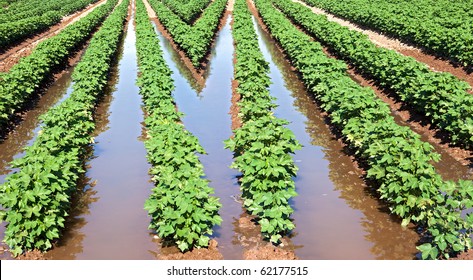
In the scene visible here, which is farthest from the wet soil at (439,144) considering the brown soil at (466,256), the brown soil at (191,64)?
the brown soil at (191,64)

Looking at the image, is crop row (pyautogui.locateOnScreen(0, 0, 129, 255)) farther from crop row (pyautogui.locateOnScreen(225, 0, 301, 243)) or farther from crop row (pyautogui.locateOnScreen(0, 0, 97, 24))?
crop row (pyautogui.locateOnScreen(0, 0, 97, 24))

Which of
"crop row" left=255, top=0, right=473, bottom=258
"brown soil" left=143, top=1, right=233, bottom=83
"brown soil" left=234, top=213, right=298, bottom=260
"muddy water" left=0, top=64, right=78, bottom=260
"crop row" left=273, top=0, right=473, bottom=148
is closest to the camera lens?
"crop row" left=255, top=0, right=473, bottom=258

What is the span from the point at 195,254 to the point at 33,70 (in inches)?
575

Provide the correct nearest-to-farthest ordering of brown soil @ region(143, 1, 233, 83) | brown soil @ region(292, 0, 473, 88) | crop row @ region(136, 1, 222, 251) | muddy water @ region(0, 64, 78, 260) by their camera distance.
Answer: crop row @ region(136, 1, 222, 251)
muddy water @ region(0, 64, 78, 260)
brown soil @ region(292, 0, 473, 88)
brown soil @ region(143, 1, 233, 83)

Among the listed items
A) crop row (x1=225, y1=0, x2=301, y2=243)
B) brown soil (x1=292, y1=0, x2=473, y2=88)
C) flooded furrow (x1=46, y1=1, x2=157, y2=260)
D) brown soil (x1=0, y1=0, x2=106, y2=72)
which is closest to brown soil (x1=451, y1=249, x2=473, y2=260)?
crop row (x1=225, y1=0, x2=301, y2=243)

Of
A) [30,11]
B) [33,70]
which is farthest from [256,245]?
[30,11]

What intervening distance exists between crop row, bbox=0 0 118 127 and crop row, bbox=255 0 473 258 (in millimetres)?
10952

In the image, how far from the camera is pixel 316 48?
20.2m

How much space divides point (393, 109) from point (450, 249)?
878cm

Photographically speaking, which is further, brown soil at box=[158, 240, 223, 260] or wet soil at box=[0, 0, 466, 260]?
wet soil at box=[0, 0, 466, 260]

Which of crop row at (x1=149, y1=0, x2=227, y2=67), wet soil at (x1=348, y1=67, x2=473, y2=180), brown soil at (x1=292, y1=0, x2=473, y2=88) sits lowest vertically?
wet soil at (x1=348, y1=67, x2=473, y2=180)

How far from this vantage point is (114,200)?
10.8 meters

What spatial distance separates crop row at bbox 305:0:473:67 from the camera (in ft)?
64.4

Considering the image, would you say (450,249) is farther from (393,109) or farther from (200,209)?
(393,109)
